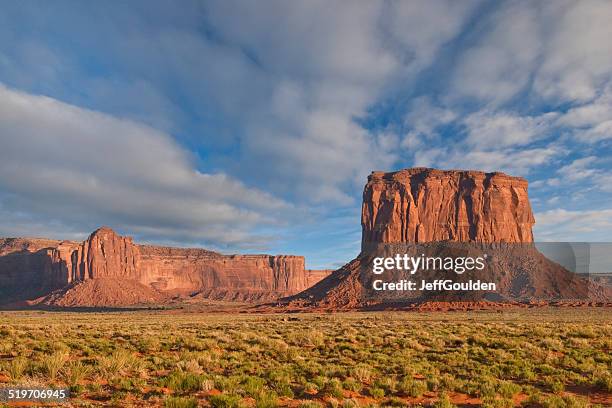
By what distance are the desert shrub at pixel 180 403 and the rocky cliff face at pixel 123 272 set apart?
128 metres

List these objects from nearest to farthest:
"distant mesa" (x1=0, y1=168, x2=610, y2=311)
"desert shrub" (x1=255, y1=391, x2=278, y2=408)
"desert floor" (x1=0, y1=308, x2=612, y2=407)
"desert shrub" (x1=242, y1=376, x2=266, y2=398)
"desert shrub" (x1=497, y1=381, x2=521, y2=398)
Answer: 1. "desert shrub" (x1=255, y1=391, x2=278, y2=408)
2. "desert floor" (x1=0, y1=308, x2=612, y2=407)
3. "desert shrub" (x1=242, y1=376, x2=266, y2=398)
4. "desert shrub" (x1=497, y1=381, x2=521, y2=398)
5. "distant mesa" (x1=0, y1=168, x2=610, y2=311)

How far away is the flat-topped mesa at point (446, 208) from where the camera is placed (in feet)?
376

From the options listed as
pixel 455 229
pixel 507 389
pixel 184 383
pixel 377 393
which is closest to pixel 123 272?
pixel 455 229

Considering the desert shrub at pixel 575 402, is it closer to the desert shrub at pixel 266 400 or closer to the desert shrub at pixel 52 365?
the desert shrub at pixel 266 400

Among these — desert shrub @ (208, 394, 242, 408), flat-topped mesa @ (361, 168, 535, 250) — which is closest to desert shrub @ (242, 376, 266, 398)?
desert shrub @ (208, 394, 242, 408)

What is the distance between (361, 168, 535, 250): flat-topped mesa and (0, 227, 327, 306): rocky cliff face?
258ft

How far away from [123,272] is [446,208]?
398 ft

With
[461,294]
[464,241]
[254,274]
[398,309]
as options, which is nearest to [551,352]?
[398,309]

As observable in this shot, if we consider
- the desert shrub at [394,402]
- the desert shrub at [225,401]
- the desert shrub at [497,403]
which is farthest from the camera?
Answer: the desert shrub at [394,402]

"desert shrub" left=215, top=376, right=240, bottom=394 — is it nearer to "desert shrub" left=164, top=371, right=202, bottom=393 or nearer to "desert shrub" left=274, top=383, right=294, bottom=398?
"desert shrub" left=164, top=371, right=202, bottom=393

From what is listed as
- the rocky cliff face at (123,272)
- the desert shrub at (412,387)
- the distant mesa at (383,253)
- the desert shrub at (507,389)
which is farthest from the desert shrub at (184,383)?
the rocky cliff face at (123,272)

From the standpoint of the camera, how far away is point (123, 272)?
153875mm

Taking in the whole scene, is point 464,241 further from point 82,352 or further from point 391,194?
point 82,352

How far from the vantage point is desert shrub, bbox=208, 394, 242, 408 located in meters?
8.79
